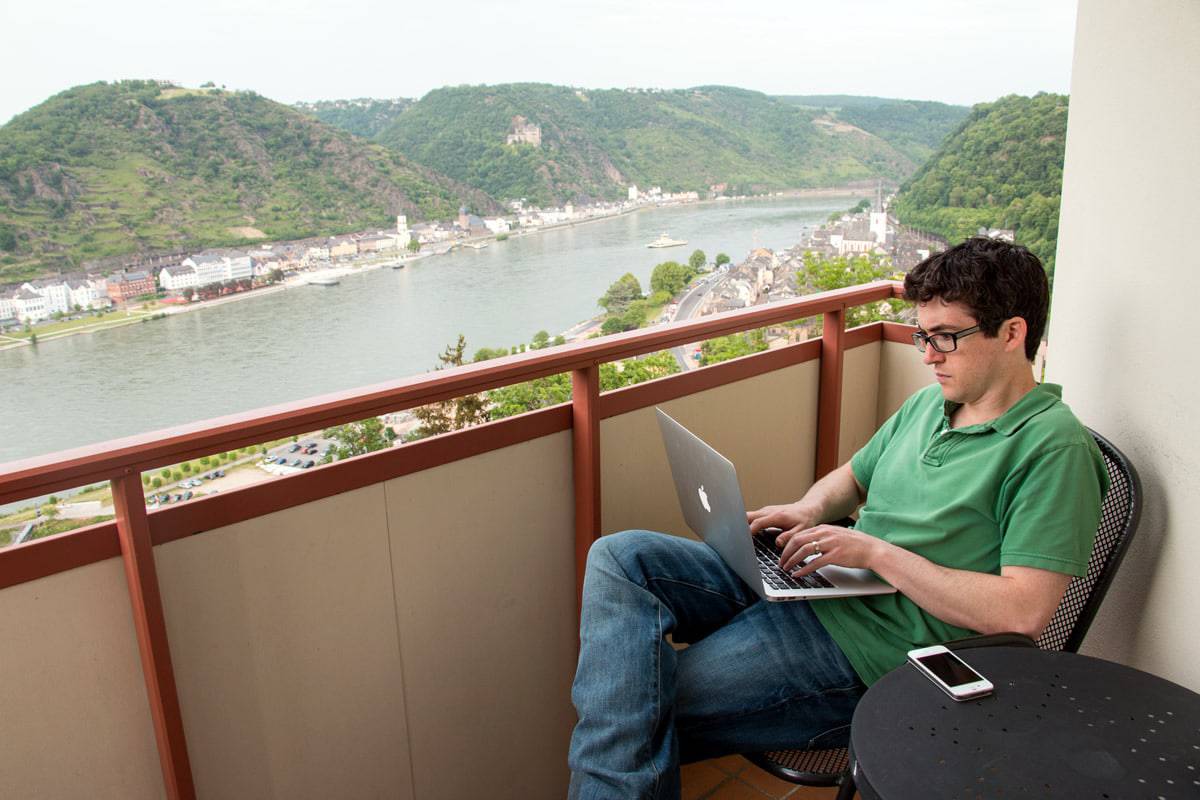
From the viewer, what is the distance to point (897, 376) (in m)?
3.00

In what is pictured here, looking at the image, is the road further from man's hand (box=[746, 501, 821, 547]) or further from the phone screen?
the phone screen

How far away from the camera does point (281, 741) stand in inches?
67.5

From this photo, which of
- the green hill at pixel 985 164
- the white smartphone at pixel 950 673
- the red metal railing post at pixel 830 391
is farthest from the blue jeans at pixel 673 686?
the green hill at pixel 985 164

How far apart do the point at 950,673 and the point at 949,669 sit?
10mm

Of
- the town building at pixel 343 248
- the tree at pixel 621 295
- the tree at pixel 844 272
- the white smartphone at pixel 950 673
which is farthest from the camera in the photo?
the tree at pixel 621 295

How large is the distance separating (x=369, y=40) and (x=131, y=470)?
878 inches

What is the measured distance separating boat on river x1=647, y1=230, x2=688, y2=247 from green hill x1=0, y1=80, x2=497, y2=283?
430cm

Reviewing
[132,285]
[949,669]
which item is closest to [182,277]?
[132,285]

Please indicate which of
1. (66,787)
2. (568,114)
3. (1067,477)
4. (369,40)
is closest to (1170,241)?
(1067,477)

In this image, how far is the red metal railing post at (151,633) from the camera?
54.1 inches

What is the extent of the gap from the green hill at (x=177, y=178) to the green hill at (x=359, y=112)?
1.37 feet

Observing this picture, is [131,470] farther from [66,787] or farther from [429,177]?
[429,177]

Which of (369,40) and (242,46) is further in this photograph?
(369,40)

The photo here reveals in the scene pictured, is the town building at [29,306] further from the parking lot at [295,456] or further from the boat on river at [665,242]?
the boat on river at [665,242]
